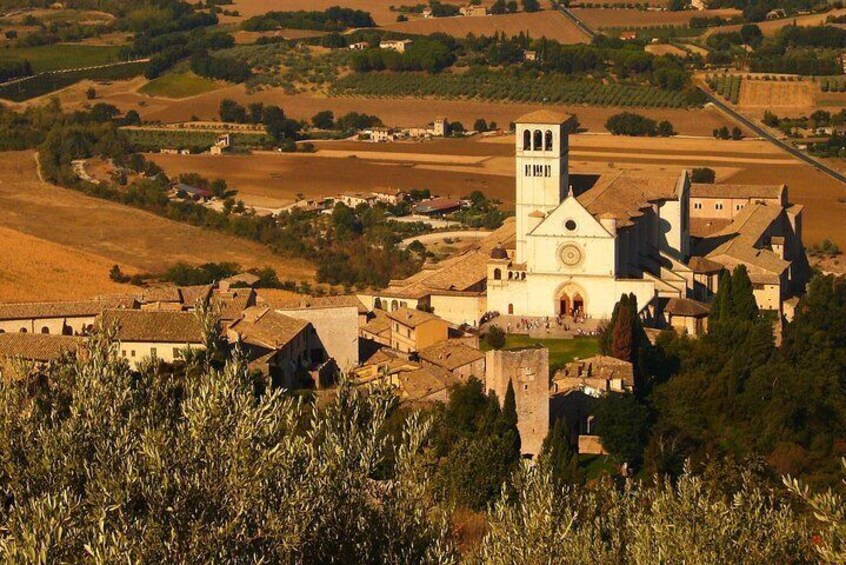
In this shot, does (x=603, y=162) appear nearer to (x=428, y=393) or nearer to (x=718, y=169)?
(x=718, y=169)

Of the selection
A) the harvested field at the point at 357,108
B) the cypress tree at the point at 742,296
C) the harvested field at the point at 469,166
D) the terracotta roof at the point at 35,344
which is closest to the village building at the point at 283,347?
the terracotta roof at the point at 35,344

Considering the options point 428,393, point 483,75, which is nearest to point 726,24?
point 483,75

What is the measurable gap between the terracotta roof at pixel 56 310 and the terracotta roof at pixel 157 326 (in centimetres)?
262

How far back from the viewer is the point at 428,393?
38406mm

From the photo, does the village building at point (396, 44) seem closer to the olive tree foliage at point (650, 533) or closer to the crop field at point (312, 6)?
the crop field at point (312, 6)

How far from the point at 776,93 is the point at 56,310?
70239mm

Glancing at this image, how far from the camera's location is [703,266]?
164 ft

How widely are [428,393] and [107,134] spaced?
58895 mm

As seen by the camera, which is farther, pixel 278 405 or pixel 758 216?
pixel 758 216

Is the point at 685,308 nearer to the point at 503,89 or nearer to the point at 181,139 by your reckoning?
the point at 181,139

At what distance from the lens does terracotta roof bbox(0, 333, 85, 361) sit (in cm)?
3572

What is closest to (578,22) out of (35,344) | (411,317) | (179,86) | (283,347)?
(179,86)

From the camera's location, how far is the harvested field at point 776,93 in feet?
343

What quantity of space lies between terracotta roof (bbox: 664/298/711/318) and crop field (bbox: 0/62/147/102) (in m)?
67.7
